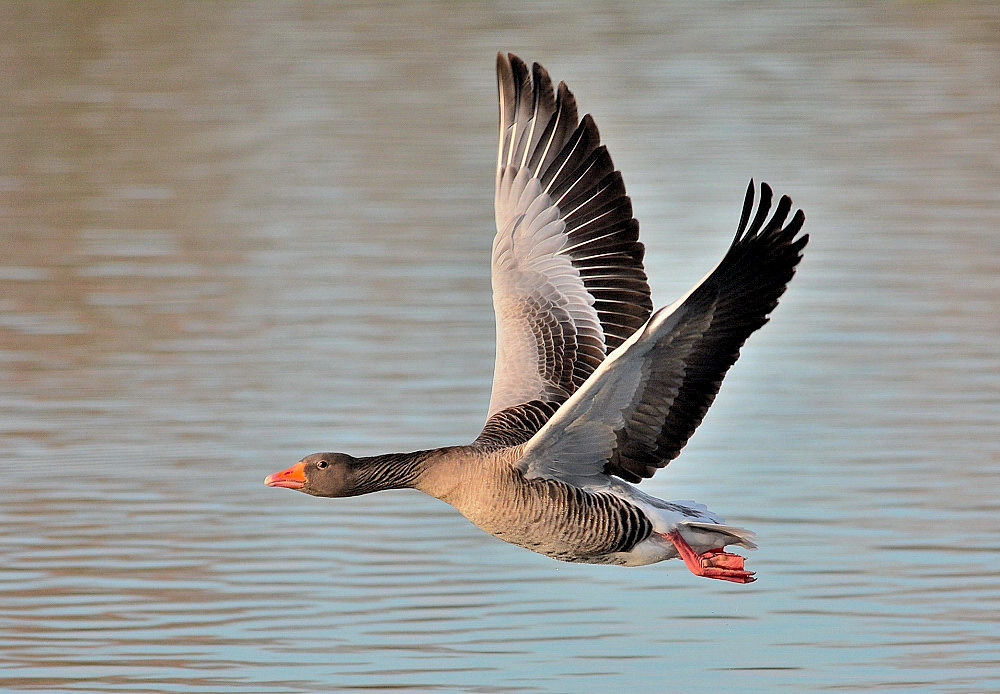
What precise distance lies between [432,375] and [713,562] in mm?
7140

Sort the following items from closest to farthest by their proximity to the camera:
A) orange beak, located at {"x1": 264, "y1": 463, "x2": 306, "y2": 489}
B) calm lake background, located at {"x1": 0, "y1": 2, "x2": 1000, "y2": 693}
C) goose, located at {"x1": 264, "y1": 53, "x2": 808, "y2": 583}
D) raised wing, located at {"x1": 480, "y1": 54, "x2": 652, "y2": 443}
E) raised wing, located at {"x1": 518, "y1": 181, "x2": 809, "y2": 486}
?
raised wing, located at {"x1": 518, "y1": 181, "x2": 809, "y2": 486}
goose, located at {"x1": 264, "y1": 53, "x2": 808, "y2": 583}
orange beak, located at {"x1": 264, "y1": 463, "x2": 306, "y2": 489}
raised wing, located at {"x1": 480, "y1": 54, "x2": 652, "y2": 443}
calm lake background, located at {"x1": 0, "y1": 2, "x2": 1000, "y2": 693}

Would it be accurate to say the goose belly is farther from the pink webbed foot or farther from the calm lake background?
the calm lake background

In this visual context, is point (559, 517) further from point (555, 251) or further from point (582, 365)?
point (555, 251)

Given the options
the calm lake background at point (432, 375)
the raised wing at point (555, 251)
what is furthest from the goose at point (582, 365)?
the calm lake background at point (432, 375)

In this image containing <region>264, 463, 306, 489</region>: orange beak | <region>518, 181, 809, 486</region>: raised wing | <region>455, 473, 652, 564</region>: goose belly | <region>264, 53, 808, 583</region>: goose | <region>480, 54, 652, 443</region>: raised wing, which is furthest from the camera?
<region>480, 54, 652, 443</region>: raised wing

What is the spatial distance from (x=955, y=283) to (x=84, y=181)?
1272 centimetres

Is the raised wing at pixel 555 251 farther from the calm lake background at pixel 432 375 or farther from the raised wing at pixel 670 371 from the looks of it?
the calm lake background at pixel 432 375

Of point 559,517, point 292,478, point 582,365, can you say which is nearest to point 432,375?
point 582,365

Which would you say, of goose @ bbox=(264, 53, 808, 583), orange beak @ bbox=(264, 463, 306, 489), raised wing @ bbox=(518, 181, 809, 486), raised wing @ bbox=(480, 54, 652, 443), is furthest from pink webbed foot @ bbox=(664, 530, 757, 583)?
orange beak @ bbox=(264, 463, 306, 489)

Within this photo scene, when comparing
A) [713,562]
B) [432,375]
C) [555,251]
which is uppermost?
[555,251]

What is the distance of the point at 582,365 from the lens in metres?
10.2

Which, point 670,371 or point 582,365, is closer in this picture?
point 670,371

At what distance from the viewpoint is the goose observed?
8.23 m

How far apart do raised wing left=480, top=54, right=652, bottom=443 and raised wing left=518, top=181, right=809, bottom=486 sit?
0.98 m
